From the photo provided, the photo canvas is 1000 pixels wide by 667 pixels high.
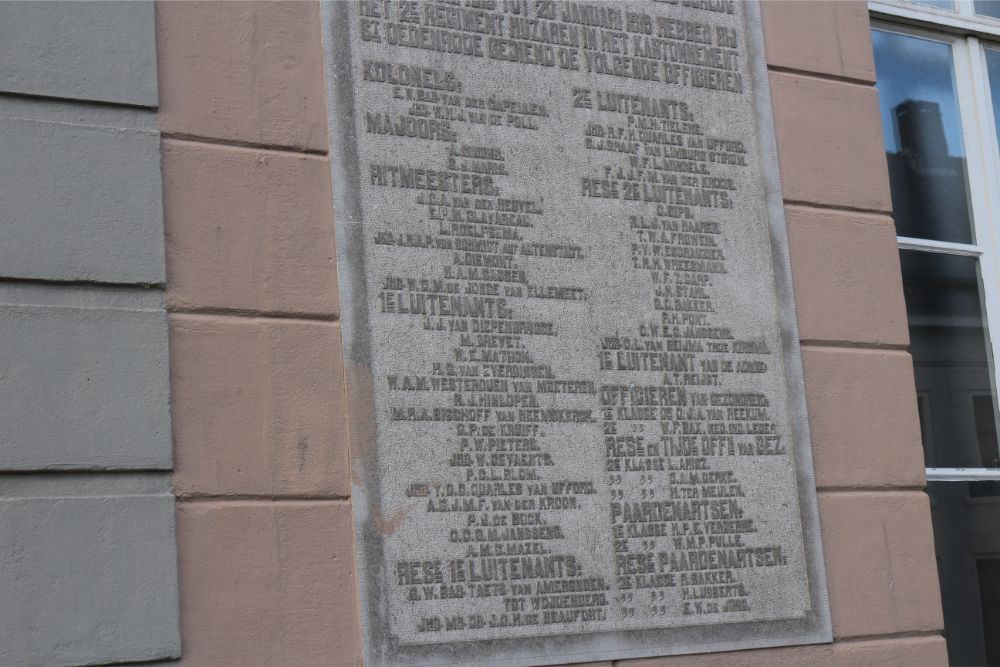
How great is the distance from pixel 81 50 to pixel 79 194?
476mm

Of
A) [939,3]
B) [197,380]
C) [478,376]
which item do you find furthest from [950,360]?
[197,380]

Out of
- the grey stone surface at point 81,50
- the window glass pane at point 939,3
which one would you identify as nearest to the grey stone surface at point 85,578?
the grey stone surface at point 81,50

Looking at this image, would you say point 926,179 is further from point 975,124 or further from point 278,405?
point 278,405

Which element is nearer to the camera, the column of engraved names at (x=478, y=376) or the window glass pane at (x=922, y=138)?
the column of engraved names at (x=478, y=376)

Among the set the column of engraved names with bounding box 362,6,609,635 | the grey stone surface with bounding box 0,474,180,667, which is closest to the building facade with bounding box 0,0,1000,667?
the grey stone surface with bounding box 0,474,180,667

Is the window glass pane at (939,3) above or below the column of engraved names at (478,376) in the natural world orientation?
above

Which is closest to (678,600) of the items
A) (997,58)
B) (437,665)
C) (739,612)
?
(739,612)

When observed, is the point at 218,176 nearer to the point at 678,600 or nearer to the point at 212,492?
the point at 212,492

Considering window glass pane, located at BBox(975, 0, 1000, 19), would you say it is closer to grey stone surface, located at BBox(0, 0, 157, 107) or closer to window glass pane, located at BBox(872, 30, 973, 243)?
window glass pane, located at BBox(872, 30, 973, 243)

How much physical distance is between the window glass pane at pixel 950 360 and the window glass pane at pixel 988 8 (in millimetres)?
1311

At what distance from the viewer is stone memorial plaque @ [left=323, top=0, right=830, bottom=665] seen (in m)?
4.23

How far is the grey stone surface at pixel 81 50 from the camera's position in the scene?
3.96 metres

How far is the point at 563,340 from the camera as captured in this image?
4578 millimetres

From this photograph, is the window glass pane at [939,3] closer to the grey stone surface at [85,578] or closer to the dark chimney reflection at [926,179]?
the dark chimney reflection at [926,179]
